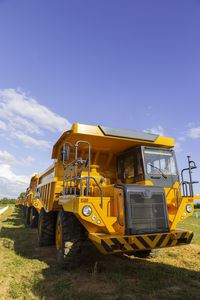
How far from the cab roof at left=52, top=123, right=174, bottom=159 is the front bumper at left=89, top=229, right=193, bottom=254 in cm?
242

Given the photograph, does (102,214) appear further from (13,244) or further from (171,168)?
(13,244)

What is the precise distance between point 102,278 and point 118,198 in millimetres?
1525

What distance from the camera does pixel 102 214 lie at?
12.4 feet

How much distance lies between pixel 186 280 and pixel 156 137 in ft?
11.1

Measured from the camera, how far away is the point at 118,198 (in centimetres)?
399

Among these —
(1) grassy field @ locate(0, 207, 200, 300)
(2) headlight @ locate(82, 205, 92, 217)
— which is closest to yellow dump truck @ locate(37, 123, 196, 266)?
(2) headlight @ locate(82, 205, 92, 217)

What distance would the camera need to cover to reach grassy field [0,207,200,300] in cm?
322

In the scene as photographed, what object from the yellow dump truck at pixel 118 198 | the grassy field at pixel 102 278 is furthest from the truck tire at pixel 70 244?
the grassy field at pixel 102 278

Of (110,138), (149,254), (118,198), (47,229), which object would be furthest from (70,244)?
(110,138)

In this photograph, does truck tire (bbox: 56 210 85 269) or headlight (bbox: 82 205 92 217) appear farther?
truck tire (bbox: 56 210 85 269)

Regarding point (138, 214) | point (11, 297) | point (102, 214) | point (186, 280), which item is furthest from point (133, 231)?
point (11, 297)

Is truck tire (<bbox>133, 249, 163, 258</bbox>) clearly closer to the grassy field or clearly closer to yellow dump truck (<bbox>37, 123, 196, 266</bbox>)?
yellow dump truck (<bbox>37, 123, 196, 266</bbox>)

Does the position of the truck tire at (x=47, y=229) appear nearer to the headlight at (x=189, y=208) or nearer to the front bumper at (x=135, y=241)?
the front bumper at (x=135, y=241)

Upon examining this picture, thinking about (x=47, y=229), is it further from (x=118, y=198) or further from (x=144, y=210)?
(x=144, y=210)
